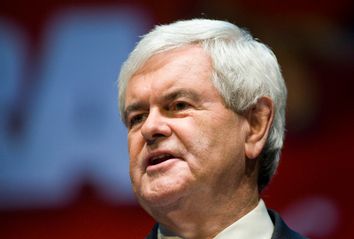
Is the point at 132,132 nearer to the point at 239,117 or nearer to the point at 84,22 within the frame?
the point at 239,117

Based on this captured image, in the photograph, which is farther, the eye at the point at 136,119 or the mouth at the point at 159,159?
the eye at the point at 136,119

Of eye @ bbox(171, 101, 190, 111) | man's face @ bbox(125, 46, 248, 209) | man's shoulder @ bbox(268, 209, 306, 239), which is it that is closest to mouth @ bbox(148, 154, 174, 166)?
man's face @ bbox(125, 46, 248, 209)

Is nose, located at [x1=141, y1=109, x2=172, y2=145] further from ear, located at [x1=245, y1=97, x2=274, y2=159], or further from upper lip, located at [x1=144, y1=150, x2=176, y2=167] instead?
ear, located at [x1=245, y1=97, x2=274, y2=159]

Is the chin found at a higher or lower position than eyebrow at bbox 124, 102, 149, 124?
lower

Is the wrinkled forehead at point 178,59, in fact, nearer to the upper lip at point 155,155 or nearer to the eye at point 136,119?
the eye at point 136,119

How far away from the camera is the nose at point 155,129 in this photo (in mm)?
1858

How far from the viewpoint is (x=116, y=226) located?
2.94 metres

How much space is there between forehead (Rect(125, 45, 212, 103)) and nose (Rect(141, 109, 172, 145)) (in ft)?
0.23

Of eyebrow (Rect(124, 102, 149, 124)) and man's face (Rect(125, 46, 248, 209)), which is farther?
eyebrow (Rect(124, 102, 149, 124))

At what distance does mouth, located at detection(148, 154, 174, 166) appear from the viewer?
6.10 ft

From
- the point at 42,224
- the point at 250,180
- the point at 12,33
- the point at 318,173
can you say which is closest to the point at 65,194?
the point at 42,224

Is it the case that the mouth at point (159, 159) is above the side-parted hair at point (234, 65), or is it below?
below

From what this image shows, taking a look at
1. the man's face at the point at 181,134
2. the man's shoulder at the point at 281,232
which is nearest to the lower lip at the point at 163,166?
the man's face at the point at 181,134

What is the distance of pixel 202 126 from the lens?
1874mm
